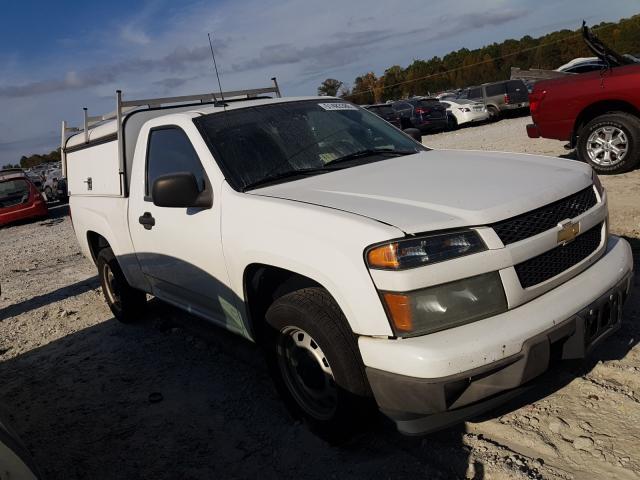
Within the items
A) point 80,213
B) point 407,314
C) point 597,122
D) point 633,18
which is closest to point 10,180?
point 80,213

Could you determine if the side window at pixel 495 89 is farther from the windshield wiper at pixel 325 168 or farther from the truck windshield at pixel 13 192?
the windshield wiper at pixel 325 168

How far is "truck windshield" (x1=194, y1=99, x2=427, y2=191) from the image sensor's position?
133 inches

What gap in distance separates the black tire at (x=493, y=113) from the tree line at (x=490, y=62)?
1812cm

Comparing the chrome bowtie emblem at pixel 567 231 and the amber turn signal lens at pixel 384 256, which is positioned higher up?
the amber turn signal lens at pixel 384 256

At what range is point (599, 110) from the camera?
25.4 ft

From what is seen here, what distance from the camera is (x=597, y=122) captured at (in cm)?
762

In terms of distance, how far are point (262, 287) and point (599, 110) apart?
21.6ft

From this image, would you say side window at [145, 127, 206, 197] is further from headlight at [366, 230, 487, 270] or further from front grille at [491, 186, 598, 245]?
front grille at [491, 186, 598, 245]

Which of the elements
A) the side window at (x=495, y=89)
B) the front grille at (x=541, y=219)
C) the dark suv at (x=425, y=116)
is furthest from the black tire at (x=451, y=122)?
the front grille at (x=541, y=219)

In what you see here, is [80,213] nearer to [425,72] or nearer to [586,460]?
[586,460]

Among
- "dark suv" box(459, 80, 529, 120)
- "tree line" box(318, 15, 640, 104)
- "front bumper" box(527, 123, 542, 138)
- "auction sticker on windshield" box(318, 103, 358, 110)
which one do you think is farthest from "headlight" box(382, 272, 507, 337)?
"tree line" box(318, 15, 640, 104)

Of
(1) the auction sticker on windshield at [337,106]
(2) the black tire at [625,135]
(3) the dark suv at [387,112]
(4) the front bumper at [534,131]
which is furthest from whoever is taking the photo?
(3) the dark suv at [387,112]

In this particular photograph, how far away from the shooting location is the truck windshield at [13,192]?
52.3 ft

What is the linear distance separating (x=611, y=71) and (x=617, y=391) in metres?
6.10
